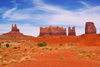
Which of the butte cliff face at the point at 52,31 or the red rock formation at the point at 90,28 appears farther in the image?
the butte cliff face at the point at 52,31

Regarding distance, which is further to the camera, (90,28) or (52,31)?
(52,31)

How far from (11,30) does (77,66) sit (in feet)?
383

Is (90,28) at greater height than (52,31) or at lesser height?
greater

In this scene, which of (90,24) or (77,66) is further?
(90,24)

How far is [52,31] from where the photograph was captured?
11750 centimetres

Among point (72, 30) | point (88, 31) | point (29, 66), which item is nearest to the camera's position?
point (29, 66)

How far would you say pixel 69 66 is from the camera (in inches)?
274

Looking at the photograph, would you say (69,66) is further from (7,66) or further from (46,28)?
(46,28)

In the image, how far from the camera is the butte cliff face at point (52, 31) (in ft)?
385

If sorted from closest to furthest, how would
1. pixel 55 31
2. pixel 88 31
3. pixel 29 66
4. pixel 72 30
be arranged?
pixel 29 66 → pixel 88 31 → pixel 72 30 → pixel 55 31

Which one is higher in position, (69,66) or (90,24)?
(90,24)

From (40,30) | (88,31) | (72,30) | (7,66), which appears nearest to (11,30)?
(40,30)

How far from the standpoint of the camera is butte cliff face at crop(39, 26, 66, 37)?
117 meters

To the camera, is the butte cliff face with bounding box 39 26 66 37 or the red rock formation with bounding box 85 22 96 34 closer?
the red rock formation with bounding box 85 22 96 34
